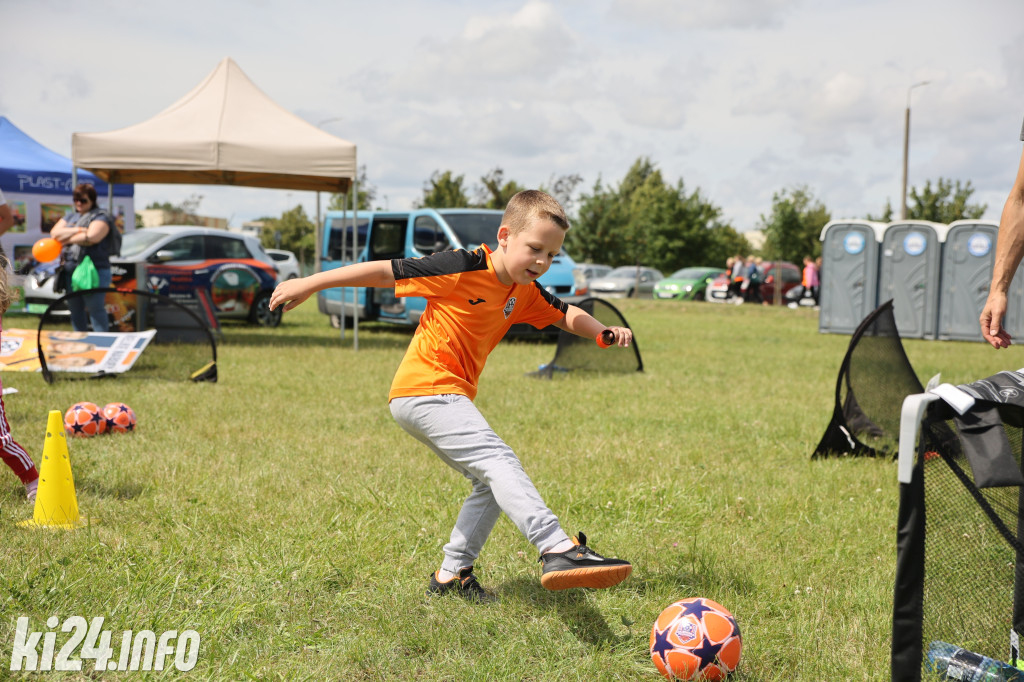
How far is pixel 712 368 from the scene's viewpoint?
36.9 ft

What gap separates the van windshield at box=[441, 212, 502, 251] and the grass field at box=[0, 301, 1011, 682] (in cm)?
588

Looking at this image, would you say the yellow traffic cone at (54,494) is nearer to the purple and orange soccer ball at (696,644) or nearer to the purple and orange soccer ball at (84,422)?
the purple and orange soccer ball at (84,422)

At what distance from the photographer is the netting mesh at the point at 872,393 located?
5.71 m

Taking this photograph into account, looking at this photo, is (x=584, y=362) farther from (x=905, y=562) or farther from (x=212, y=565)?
(x=905, y=562)

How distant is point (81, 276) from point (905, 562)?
9.52 metres

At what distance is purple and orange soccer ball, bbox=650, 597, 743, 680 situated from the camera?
2703mm

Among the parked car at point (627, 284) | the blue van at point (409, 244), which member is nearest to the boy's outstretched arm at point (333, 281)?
the blue van at point (409, 244)

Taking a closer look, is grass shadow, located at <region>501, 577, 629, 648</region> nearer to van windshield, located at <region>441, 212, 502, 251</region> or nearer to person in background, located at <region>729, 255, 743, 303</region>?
van windshield, located at <region>441, 212, 502, 251</region>

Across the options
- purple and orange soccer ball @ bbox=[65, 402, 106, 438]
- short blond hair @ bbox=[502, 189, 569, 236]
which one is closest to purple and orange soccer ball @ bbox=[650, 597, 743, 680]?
short blond hair @ bbox=[502, 189, 569, 236]

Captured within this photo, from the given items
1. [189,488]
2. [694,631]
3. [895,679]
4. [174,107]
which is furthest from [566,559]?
[174,107]

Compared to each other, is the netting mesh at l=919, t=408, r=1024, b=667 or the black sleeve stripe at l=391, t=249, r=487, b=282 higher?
the black sleeve stripe at l=391, t=249, r=487, b=282

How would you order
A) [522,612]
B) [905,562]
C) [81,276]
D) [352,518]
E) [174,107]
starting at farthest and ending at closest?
[174,107], [81,276], [352,518], [522,612], [905,562]

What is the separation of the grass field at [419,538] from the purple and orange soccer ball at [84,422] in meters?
0.20

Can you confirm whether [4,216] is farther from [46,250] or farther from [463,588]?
[463,588]
